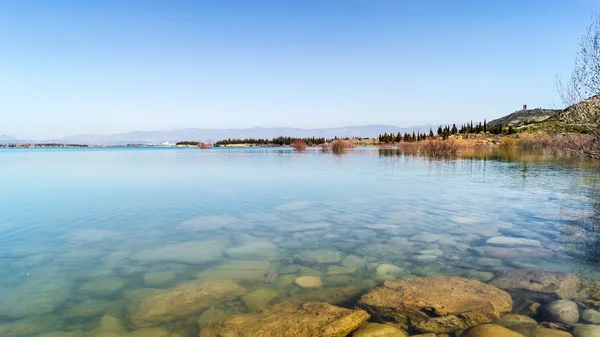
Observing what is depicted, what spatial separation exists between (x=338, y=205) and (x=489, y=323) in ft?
31.4

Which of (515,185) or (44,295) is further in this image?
(515,185)

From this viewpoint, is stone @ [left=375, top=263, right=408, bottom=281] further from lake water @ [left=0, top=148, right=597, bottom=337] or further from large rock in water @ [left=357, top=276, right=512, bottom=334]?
large rock in water @ [left=357, top=276, right=512, bottom=334]

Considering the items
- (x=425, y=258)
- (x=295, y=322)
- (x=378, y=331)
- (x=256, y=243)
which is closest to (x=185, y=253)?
(x=256, y=243)

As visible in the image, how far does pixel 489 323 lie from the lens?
545 cm

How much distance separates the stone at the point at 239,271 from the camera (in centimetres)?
738

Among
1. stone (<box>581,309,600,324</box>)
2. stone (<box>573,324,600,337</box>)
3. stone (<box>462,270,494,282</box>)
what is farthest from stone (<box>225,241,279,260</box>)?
stone (<box>581,309,600,324</box>)

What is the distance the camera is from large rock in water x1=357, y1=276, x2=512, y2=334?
216 inches

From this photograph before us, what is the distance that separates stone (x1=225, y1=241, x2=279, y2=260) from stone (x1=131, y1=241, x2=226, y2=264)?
1.14ft

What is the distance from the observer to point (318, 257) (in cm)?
845

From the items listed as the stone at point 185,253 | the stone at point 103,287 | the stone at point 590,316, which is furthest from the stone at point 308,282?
the stone at point 590,316

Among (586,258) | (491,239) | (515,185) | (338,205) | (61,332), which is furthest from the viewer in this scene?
(515,185)

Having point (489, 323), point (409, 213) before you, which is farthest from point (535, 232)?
point (489, 323)

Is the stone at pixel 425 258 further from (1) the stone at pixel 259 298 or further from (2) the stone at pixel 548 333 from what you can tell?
(1) the stone at pixel 259 298

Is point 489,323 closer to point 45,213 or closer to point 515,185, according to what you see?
point 45,213
